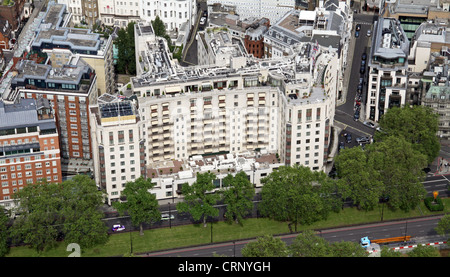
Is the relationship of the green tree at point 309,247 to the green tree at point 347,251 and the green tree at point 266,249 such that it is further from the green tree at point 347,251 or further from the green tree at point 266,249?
the green tree at point 266,249

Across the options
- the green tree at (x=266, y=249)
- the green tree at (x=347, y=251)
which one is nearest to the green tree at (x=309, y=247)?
the green tree at (x=347, y=251)

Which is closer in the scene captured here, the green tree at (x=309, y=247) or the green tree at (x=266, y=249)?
the green tree at (x=266, y=249)

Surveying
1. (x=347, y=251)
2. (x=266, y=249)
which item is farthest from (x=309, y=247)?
(x=266, y=249)

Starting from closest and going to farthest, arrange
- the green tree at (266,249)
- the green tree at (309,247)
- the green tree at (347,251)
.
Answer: the green tree at (266,249) < the green tree at (347,251) < the green tree at (309,247)

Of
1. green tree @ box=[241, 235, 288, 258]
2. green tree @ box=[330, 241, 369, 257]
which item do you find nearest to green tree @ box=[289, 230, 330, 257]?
green tree @ box=[330, 241, 369, 257]

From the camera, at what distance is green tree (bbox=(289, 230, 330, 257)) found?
18825 cm

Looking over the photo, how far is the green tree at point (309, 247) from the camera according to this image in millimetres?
188250

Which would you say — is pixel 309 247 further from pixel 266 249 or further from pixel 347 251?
pixel 266 249

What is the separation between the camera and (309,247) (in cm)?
19050
